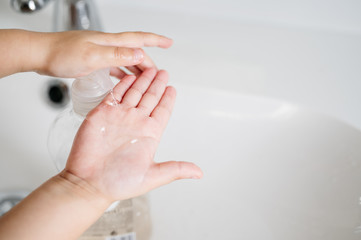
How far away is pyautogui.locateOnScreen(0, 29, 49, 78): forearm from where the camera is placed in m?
0.40

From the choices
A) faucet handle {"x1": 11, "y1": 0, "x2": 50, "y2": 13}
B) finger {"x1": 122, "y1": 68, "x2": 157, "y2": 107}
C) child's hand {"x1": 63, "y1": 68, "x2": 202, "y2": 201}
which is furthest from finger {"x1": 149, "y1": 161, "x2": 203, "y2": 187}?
faucet handle {"x1": 11, "y1": 0, "x2": 50, "y2": 13}

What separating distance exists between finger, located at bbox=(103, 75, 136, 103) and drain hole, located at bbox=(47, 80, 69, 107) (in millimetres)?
176

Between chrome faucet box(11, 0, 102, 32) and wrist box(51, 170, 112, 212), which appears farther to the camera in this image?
chrome faucet box(11, 0, 102, 32)

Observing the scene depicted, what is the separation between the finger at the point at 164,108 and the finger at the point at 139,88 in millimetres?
29

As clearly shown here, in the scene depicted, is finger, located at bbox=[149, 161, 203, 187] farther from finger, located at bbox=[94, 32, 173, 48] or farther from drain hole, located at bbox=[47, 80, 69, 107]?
drain hole, located at bbox=[47, 80, 69, 107]

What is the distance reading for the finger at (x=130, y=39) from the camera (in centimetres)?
40

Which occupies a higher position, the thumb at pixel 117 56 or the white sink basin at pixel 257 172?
the thumb at pixel 117 56

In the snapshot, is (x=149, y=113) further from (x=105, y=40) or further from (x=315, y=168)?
(x=315, y=168)

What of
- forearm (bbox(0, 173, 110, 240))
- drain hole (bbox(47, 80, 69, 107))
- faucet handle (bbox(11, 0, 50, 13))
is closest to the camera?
forearm (bbox(0, 173, 110, 240))

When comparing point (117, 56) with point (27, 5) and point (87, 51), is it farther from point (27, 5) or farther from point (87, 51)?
point (27, 5)

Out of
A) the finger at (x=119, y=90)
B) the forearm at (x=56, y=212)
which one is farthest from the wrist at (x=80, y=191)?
the finger at (x=119, y=90)

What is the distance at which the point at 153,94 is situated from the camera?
418mm

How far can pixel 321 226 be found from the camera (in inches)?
16.7

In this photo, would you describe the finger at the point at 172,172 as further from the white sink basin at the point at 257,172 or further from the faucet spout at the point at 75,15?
the faucet spout at the point at 75,15
